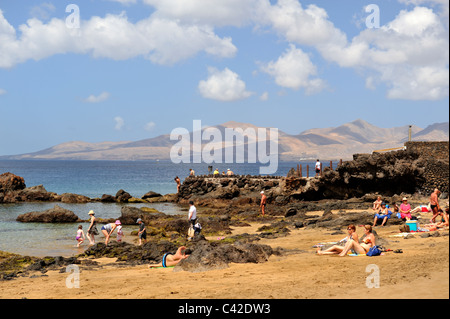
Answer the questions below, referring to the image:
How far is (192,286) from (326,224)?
12704mm

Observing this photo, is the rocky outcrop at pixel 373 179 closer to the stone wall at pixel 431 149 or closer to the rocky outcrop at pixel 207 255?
the stone wall at pixel 431 149

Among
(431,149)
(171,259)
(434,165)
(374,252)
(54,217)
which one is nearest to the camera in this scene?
(374,252)

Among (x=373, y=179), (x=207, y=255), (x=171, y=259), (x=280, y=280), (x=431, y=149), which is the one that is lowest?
(x=171, y=259)

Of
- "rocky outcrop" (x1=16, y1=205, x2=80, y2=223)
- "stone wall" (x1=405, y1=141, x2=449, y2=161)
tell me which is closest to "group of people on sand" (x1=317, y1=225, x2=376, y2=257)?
"stone wall" (x1=405, y1=141, x2=449, y2=161)

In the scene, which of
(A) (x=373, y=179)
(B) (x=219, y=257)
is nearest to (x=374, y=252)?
(B) (x=219, y=257)

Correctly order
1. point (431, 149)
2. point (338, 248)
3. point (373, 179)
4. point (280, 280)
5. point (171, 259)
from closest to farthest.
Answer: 1. point (280, 280)
2. point (338, 248)
3. point (171, 259)
4. point (431, 149)
5. point (373, 179)

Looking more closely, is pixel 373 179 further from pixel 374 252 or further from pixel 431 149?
pixel 374 252

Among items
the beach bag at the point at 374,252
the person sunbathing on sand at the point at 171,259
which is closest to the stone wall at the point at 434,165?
the beach bag at the point at 374,252

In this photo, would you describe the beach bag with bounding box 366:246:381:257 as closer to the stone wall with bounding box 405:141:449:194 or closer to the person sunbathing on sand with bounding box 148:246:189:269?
the person sunbathing on sand with bounding box 148:246:189:269

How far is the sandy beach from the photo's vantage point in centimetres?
926

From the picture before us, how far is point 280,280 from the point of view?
1116 centimetres
